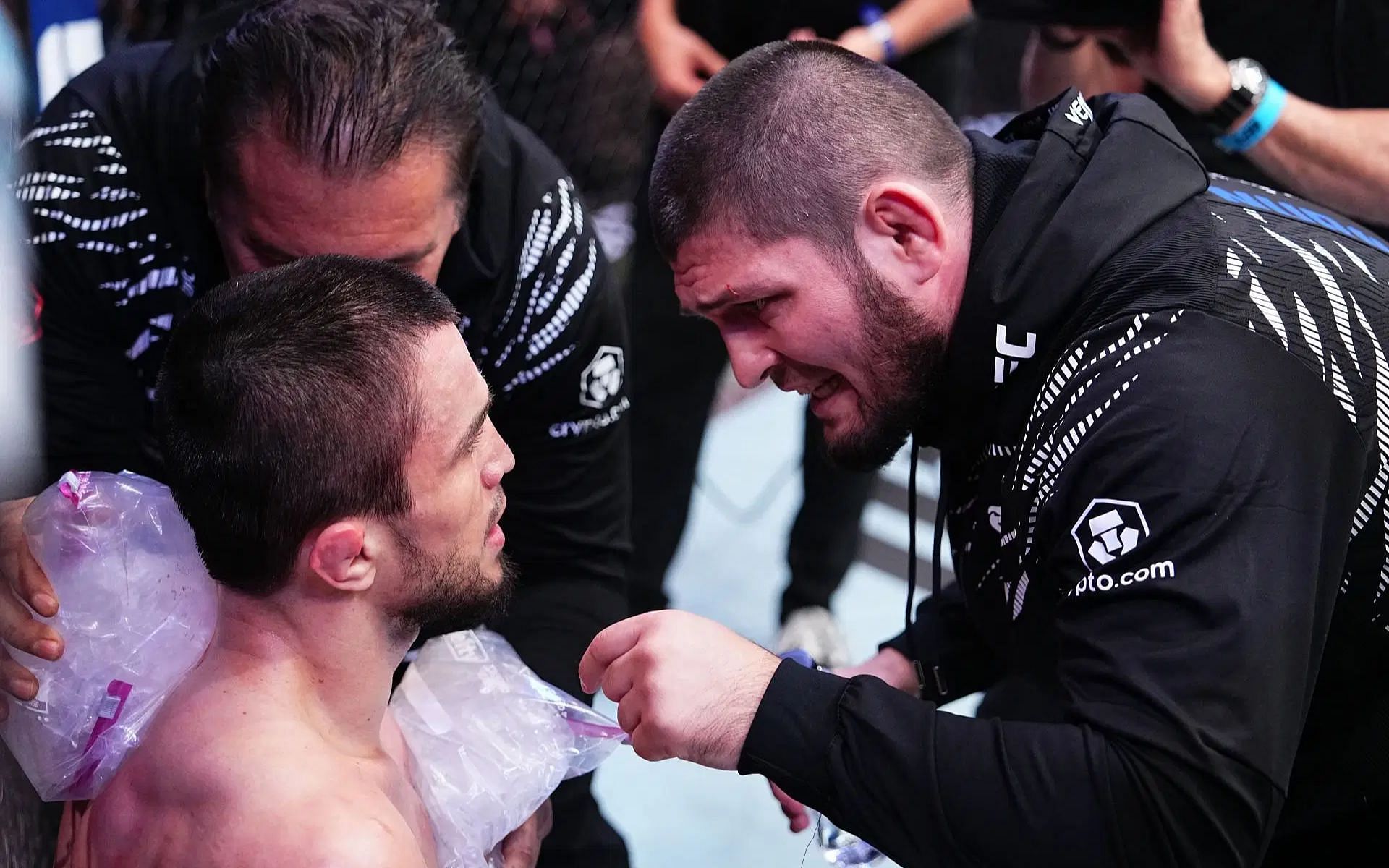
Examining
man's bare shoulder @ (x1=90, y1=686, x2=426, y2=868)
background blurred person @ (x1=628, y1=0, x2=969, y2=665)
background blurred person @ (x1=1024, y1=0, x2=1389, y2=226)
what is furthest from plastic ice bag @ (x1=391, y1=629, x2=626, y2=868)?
background blurred person @ (x1=1024, y1=0, x2=1389, y2=226)

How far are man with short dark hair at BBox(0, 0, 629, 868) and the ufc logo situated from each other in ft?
1.93

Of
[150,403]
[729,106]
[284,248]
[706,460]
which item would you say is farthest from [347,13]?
[706,460]

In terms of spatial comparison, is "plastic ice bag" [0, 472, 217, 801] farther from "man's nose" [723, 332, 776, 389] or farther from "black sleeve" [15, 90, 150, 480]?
"man's nose" [723, 332, 776, 389]

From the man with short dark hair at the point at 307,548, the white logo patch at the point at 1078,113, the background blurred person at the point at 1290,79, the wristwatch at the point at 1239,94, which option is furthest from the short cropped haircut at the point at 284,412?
the wristwatch at the point at 1239,94

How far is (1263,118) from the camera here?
196cm

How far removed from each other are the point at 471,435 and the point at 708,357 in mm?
1354

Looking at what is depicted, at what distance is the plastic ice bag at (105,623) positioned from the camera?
1357 millimetres

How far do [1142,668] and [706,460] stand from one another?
8.24ft

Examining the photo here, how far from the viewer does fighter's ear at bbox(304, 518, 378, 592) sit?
4.07ft

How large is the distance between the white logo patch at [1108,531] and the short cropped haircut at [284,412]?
63cm

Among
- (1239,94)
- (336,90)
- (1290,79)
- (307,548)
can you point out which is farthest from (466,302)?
(1290,79)

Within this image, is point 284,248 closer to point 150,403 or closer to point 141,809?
point 150,403

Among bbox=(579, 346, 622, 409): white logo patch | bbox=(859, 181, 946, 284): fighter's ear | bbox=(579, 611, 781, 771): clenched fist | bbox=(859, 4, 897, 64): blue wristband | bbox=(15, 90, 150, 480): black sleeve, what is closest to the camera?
bbox=(579, 611, 781, 771): clenched fist

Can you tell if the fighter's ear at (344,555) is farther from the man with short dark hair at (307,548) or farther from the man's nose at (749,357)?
the man's nose at (749,357)
